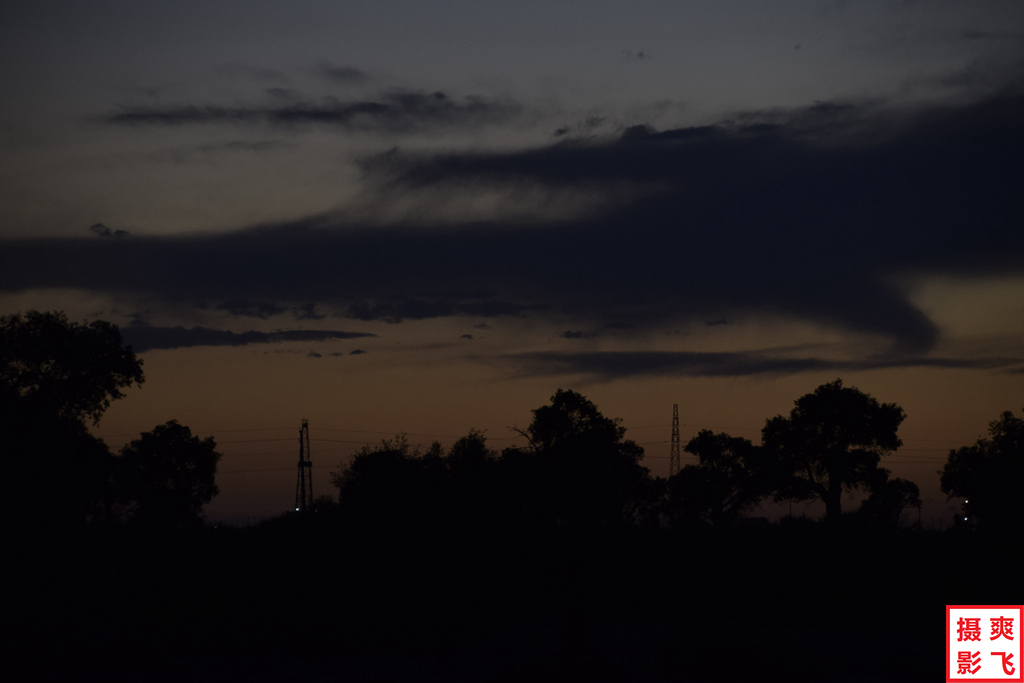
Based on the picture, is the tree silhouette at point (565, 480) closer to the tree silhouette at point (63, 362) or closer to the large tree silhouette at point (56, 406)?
the large tree silhouette at point (56, 406)

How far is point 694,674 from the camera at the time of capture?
117ft

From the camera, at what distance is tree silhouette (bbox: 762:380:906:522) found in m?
84.0

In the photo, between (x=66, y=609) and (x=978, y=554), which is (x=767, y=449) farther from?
(x=66, y=609)

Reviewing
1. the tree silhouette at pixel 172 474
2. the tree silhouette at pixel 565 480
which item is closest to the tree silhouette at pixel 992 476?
the tree silhouette at pixel 565 480

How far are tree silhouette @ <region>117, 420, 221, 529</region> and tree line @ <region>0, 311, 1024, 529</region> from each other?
163mm

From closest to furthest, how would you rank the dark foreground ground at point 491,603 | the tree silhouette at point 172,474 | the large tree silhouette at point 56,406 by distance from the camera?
the dark foreground ground at point 491,603 < the large tree silhouette at point 56,406 < the tree silhouette at point 172,474

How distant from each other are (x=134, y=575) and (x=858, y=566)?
1900 inches

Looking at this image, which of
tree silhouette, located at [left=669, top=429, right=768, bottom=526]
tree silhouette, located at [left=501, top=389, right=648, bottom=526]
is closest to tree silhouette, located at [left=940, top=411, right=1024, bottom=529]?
tree silhouette, located at [left=669, top=429, right=768, bottom=526]

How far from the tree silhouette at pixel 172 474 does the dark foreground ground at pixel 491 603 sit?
49.9 meters

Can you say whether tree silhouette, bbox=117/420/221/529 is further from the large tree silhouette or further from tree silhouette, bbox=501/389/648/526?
tree silhouette, bbox=501/389/648/526

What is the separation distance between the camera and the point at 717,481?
91.1 meters

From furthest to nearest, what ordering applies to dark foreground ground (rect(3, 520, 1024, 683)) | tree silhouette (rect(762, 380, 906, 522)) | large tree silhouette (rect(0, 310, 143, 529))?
tree silhouette (rect(762, 380, 906, 522)) → large tree silhouette (rect(0, 310, 143, 529)) → dark foreground ground (rect(3, 520, 1024, 683))

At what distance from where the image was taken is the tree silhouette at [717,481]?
3501 inches

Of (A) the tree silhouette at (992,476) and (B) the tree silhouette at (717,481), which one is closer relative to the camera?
(A) the tree silhouette at (992,476)
